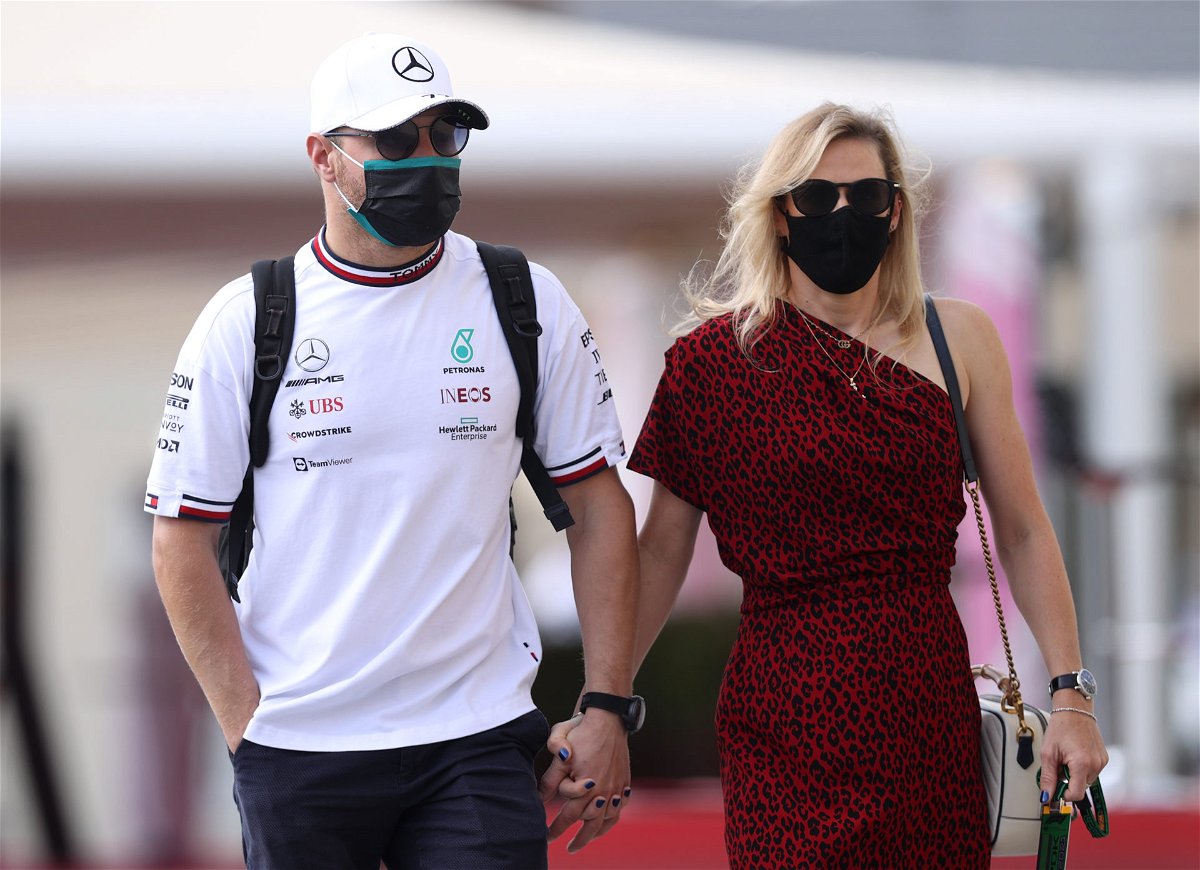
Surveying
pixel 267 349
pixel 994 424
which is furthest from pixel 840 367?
pixel 267 349

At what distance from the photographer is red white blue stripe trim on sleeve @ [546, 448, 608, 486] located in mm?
2490

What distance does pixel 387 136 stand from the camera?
232 centimetres

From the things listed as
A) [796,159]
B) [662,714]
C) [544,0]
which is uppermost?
[544,0]

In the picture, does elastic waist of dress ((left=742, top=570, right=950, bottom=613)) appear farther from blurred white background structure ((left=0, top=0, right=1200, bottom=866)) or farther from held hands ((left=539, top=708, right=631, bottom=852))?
blurred white background structure ((left=0, top=0, right=1200, bottom=866))

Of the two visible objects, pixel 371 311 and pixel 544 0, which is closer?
pixel 371 311

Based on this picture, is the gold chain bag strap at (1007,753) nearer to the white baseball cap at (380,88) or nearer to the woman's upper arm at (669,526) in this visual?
the woman's upper arm at (669,526)

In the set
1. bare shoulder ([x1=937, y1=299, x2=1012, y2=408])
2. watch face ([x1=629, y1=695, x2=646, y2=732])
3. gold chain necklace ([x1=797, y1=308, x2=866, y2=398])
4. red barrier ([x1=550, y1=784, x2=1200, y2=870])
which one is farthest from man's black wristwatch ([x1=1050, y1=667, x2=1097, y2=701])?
red barrier ([x1=550, y1=784, x2=1200, y2=870])

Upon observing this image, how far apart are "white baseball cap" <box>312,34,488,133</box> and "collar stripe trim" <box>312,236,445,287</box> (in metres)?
0.21

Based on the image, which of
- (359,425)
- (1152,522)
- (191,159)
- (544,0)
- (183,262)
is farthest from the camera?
(544,0)

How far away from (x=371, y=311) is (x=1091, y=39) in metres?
6.42

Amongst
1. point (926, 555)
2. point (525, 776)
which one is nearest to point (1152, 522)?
point (926, 555)

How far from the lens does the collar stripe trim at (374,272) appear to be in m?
2.35

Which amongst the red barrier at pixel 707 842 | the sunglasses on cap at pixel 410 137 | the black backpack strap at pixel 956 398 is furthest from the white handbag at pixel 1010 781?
the red barrier at pixel 707 842

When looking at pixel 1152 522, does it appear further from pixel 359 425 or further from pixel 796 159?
pixel 359 425
